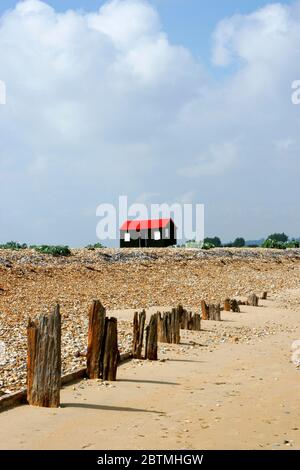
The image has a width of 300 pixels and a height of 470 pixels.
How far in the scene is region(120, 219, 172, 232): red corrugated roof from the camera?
184ft

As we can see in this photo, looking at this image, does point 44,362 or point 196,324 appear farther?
point 196,324

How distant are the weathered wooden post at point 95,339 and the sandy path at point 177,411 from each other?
278 millimetres

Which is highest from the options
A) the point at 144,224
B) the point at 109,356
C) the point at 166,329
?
the point at 144,224

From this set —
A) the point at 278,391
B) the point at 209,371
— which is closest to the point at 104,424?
the point at 278,391

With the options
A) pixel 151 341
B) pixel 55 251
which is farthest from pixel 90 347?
pixel 55 251

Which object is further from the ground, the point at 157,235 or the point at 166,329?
the point at 157,235

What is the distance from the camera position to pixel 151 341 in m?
13.5

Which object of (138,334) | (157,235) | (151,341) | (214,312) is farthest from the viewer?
(157,235)

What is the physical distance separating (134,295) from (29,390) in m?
17.9

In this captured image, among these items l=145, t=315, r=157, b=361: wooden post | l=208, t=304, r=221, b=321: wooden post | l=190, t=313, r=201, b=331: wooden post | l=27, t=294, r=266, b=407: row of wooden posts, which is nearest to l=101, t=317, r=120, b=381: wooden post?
l=27, t=294, r=266, b=407: row of wooden posts

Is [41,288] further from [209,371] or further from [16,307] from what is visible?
[209,371]

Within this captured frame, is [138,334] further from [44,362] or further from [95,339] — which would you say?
[44,362]

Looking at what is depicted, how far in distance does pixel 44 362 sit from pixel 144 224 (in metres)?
48.2

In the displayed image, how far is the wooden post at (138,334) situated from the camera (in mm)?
13648
